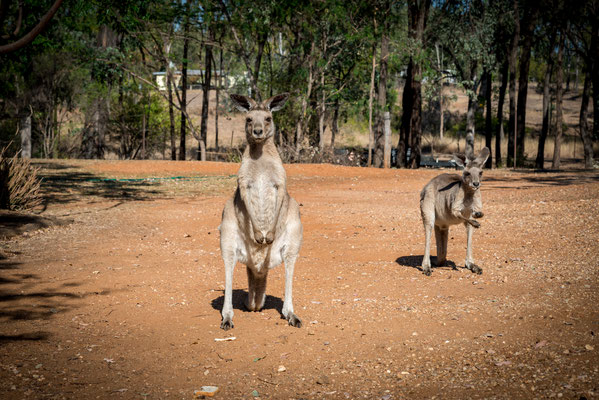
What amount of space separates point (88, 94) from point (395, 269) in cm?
2726

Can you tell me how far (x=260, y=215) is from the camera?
5742 millimetres

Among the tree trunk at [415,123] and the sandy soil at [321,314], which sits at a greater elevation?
the tree trunk at [415,123]

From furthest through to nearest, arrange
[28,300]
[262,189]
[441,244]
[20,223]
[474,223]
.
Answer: [20,223] → [441,244] → [474,223] → [28,300] → [262,189]

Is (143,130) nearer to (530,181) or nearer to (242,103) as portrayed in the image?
(530,181)

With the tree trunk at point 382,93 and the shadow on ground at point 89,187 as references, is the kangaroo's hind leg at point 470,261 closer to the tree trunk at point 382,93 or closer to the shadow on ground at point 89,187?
the shadow on ground at point 89,187

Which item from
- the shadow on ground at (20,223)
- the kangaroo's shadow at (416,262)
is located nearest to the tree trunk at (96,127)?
the shadow on ground at (20,223)

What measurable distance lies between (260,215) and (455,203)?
3.21 meters

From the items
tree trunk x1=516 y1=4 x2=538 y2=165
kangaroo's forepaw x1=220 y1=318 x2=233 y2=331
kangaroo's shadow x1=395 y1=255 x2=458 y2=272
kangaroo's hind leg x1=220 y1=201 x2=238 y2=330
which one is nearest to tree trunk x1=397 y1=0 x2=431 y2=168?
tree trunk x1=516 y1=4 x2=538 y2=165

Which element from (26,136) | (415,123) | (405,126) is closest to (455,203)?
(415,123)

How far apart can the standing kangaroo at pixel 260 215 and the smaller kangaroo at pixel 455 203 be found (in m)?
2.76

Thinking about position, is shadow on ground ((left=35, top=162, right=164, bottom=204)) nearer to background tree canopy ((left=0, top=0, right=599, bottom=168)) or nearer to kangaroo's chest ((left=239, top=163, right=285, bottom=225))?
background tree canopy ((left=0, top=0, right=599, bottom=168))

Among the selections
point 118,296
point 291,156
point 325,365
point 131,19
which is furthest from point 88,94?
point 325,365

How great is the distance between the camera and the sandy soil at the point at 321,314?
452cm

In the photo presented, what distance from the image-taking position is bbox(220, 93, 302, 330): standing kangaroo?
18.9ft
